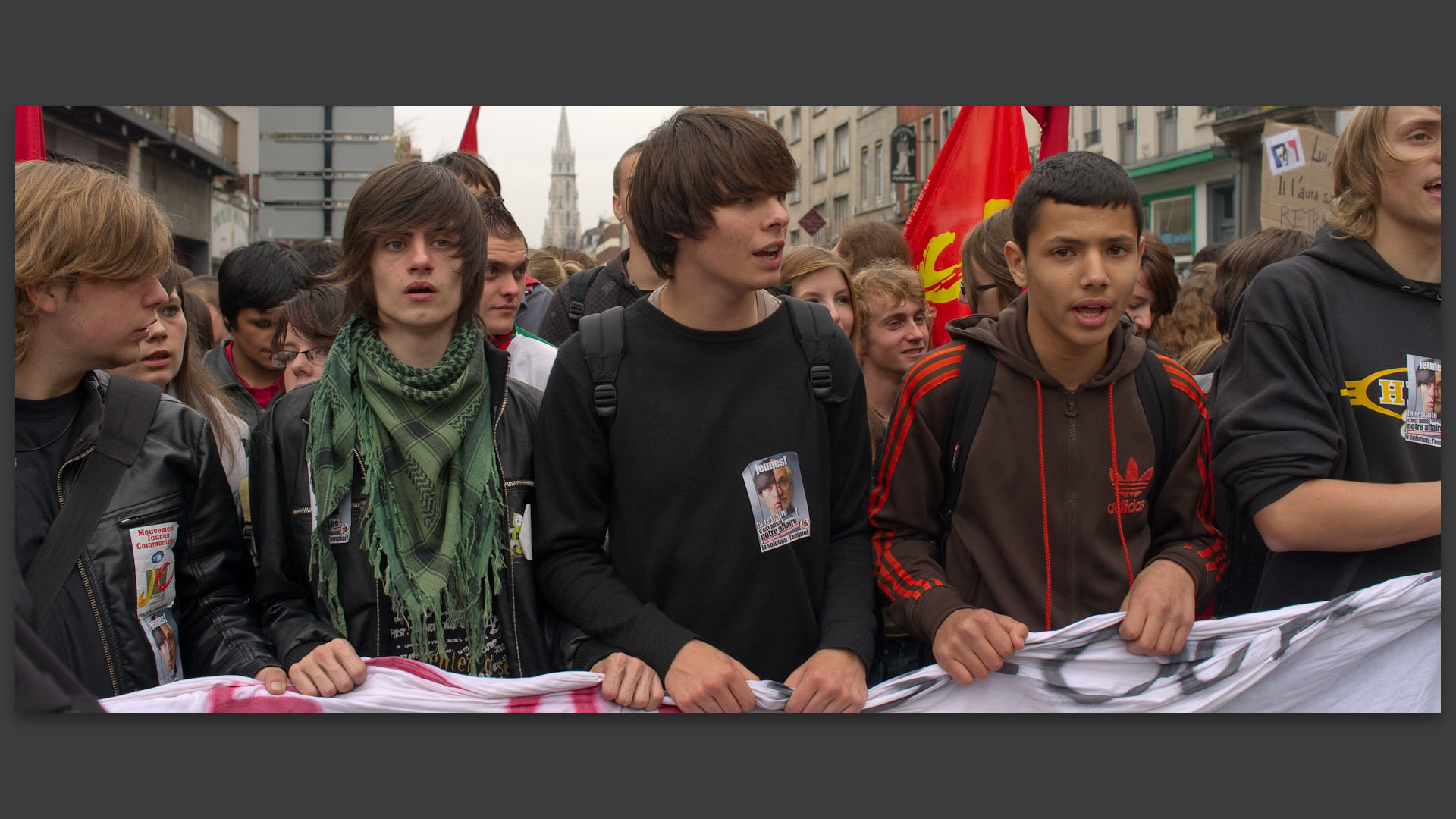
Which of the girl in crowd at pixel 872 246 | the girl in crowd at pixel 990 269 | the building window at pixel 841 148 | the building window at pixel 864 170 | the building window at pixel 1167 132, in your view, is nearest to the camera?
the girl in crowd at pixel 990 269

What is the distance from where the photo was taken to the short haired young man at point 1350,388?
2473 mm

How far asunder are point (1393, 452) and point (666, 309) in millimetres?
1749

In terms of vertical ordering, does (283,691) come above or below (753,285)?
below

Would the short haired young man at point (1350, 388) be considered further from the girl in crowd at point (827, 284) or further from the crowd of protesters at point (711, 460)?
the girl in crowd at point (827, 284)

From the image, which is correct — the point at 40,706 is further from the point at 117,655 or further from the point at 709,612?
the point at 709,612

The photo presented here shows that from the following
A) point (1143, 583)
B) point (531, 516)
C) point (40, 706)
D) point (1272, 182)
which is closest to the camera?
point (40, 706)

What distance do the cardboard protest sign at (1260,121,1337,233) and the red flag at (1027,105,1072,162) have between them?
3.03 meters

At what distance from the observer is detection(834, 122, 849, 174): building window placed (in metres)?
38.9

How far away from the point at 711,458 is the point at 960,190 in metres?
3.23

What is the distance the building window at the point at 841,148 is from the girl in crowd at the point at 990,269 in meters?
35.4

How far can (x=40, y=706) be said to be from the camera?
227 centimetres

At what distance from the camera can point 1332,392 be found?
2.53 metres

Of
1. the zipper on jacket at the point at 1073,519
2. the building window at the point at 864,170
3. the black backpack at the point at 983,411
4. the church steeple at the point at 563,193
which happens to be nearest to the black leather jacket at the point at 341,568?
the black backpack at the point at 983,411

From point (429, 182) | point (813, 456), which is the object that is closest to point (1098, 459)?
point (813, 456)
